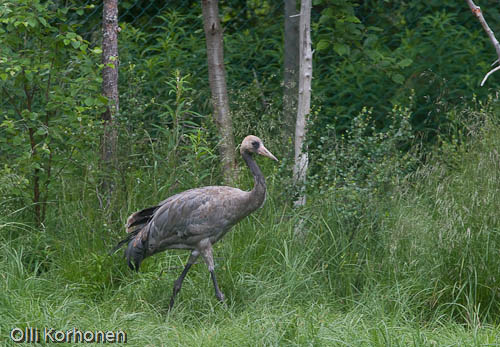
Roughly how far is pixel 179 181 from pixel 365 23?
3.08 metres

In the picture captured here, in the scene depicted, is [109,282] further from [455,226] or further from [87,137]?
[455,226]

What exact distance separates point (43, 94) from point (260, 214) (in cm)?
185

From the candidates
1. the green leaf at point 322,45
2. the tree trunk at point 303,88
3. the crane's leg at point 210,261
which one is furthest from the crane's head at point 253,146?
the green leaf at point 322,45

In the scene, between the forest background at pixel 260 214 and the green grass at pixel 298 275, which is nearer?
the green grass at pixel 298 275

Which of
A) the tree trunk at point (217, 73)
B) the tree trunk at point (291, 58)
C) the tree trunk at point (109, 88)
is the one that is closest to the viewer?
the tree trunk at point (109, 88)

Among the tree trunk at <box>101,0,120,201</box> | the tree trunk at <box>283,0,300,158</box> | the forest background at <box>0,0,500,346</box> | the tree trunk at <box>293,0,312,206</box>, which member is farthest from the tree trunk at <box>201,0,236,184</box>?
the tree trunk at <box>101,0,120,201</box>

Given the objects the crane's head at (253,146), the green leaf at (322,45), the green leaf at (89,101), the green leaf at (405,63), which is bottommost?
the crane's head at (253,146)

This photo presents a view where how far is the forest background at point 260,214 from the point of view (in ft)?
15.8

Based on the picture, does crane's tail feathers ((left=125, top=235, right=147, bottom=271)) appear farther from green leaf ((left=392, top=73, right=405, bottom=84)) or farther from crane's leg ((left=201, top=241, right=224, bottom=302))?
green leaf ((left=392, top=73, right=405, bottom=84))

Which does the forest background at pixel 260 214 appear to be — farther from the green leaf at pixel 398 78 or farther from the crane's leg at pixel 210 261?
the crane's leg at pixel 210 261

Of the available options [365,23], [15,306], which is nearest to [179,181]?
[15,306]

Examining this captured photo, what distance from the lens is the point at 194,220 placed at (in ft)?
17.7

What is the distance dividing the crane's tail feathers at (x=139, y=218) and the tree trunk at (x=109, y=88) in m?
0.52

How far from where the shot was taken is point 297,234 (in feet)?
18.4
